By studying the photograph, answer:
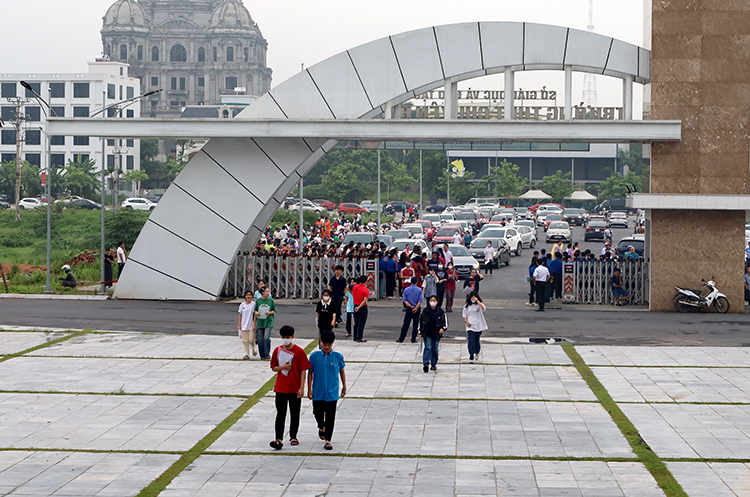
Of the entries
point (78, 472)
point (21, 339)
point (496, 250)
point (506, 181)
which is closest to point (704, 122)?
point (496, 250)

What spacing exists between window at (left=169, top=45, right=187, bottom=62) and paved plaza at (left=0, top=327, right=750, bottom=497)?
170 meters

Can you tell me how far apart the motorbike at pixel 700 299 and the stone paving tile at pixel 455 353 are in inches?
281

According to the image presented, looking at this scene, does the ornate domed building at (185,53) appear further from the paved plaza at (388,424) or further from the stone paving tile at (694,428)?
the stone paving tile at (694,428)

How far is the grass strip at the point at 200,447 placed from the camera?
1016 cm

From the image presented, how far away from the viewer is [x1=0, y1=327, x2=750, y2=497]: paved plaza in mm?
10438

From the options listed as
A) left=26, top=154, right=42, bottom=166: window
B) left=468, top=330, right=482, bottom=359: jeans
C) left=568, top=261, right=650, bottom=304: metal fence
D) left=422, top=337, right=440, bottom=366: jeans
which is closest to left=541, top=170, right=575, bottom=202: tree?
left=26, top=154, right=42, bottom=166: window

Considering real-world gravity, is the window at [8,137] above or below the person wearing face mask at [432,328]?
above

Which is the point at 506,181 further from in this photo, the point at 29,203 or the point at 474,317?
the point at 474,317

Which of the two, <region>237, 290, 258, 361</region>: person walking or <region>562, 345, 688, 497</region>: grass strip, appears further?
<region>237, 290, 258, 361</region>: person walking

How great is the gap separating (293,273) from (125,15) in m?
165

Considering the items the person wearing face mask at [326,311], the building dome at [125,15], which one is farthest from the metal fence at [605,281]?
the building dome at [125,15]

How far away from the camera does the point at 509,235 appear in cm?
4906

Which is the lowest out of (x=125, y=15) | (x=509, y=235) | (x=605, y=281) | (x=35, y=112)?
(x=605, y=281)

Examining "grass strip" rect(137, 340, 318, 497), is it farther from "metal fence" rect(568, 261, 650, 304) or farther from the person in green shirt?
"metal fence" rect(568, 261, 650, 304)
